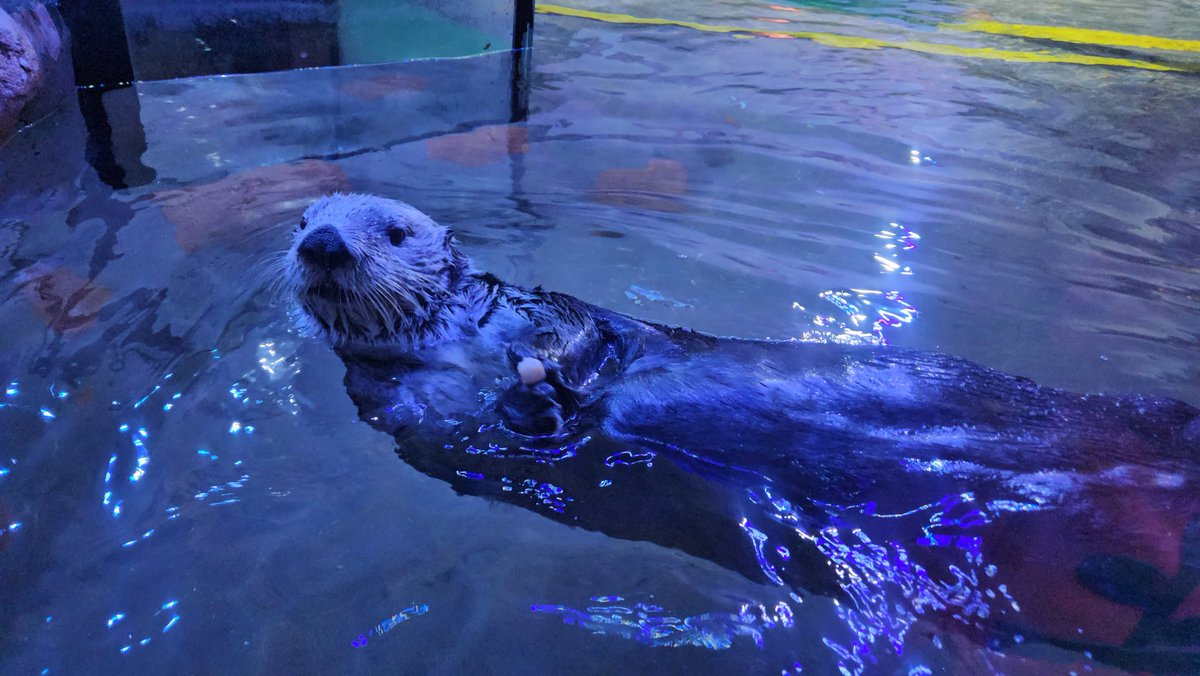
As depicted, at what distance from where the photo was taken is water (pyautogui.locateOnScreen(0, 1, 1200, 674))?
1.86 m

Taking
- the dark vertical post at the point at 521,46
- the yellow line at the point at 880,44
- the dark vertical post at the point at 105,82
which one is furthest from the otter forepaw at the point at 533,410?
the yellow line at the point at 880,44

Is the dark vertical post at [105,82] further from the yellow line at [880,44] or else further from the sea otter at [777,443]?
the yellow line at [880,44]

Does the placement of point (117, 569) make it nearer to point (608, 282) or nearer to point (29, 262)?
point (29, 262)

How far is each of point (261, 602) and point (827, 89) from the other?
19.9 ft

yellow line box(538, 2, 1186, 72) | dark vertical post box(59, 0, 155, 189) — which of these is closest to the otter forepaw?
dark vertical post box(59, 0, 155, 189)

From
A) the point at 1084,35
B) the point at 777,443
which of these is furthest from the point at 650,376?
the point at 1084,35

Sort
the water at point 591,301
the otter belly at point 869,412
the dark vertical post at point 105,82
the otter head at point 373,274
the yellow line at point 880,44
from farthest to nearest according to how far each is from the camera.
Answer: the yellow line at point 880,44, the dark vertical post at point 105,82, the otter head at point 373,274, the otter belly at point 869,412, the water at point 591,301

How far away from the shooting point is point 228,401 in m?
2.64

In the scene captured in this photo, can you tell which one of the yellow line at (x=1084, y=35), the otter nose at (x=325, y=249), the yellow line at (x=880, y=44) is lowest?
the otter nose at (x=325, y=249)

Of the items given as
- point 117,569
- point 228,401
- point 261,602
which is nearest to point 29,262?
point 228,401

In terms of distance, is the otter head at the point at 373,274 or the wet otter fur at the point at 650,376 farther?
the otter head at the point at 373,274

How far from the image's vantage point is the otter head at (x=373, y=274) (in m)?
2.52

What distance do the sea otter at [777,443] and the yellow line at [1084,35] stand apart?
8.16m

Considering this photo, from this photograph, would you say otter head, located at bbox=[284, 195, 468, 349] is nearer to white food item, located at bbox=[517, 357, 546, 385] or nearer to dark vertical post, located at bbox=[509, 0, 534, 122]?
white food item, located at bbox=[517, 357, 546, 385]
